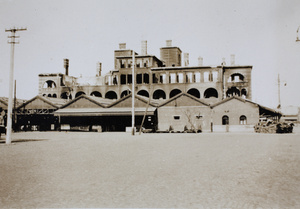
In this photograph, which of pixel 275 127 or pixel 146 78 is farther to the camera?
pixel 146 78

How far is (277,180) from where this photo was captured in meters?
7.46

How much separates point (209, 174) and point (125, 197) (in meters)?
3.21

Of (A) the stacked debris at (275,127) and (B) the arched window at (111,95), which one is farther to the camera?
(B) the arched window at (111,95)

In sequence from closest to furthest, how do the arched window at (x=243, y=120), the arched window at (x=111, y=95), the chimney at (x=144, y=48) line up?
the arched window at (x=243, y=120)
the chimney at (x=144, y=48)
the arched window at (x=111, y=95)

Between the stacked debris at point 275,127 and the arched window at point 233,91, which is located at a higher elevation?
the arched window at point 233,91

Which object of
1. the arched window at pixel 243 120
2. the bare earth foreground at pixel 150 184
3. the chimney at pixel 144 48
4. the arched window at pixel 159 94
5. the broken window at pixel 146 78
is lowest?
the bare earth foreground at pixel 150 184

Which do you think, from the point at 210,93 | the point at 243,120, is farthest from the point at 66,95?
the point at 243,120

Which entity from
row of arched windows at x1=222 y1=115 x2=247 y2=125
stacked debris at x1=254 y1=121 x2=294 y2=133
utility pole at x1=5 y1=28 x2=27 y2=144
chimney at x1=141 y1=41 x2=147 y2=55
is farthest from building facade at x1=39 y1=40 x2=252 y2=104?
utility pole at x1=5 y1=28 x2=27 y2=144

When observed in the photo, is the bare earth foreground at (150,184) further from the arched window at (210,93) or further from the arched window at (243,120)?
the arched window at (210,93)

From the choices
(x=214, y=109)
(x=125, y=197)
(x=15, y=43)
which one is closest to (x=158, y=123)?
(x=214, y=109)

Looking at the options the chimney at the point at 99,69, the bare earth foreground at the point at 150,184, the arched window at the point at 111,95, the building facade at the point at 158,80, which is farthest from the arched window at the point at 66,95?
the bare earth foreground at the point at 150,184

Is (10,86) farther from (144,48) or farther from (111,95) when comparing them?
(144,48)

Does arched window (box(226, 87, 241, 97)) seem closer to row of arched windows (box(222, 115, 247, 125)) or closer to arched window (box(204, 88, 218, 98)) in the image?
arched window (box(204, 88, 218, 98))

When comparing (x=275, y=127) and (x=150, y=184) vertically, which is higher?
(x=275, y=127)
